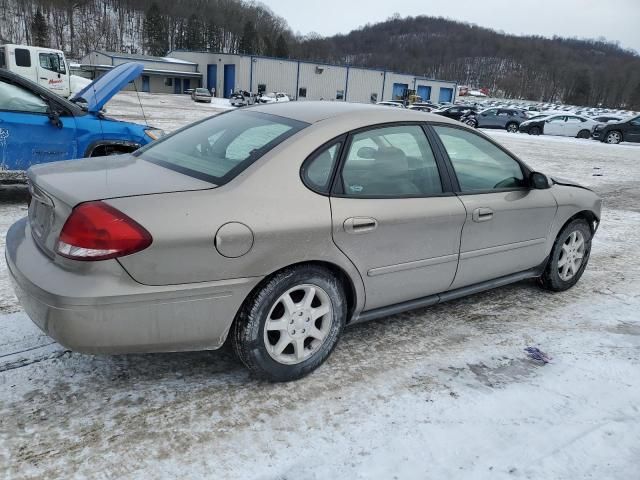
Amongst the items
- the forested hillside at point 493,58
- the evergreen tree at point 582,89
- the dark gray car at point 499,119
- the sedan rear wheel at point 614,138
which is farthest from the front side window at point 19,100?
the evergreen tree at point 582,89

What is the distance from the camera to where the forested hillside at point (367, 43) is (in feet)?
386

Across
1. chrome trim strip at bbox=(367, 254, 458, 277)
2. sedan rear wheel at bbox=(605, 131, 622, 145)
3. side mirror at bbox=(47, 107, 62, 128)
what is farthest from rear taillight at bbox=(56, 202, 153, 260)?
sedan rear wheel at bbox=(605, 131, 622, 145)

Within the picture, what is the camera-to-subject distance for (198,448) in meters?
2.36

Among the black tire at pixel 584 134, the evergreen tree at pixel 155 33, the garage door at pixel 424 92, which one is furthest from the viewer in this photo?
the evergreen tree at pixel 155 33

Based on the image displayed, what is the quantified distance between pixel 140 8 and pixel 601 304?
15800cm

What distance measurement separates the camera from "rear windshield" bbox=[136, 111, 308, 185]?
283 cm

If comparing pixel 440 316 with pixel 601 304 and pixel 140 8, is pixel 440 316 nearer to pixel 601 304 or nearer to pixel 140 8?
pixel 601 304

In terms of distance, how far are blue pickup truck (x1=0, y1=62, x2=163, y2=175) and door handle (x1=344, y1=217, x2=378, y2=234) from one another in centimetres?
436

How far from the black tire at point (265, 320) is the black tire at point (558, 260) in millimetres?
2225

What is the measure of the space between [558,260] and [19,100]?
18.8 ft

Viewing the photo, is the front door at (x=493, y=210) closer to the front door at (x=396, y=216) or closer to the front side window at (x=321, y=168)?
the front door at (x=396, y=216)

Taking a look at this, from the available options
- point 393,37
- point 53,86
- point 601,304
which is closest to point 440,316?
point 601,304

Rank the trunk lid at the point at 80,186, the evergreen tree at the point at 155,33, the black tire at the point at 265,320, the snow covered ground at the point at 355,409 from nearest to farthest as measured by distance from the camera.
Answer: the snow covered ground at the point at 355,409 < the trunk lid at the point at 80,186 < the black tire at the point at 265,320 < the evergreen tree at the point at 155,33

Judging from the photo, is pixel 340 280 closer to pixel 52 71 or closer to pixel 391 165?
pixel 391 165
